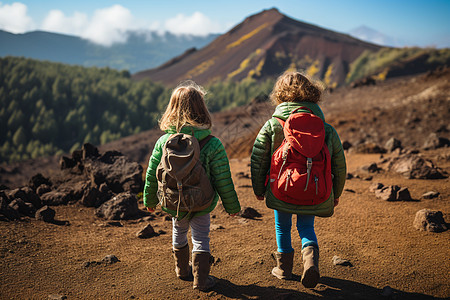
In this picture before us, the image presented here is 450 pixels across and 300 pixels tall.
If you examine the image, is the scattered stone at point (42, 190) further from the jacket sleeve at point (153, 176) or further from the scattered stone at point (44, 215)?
the jacket sleeve at point (153, 176)

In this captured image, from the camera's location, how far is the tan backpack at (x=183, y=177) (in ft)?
8.15

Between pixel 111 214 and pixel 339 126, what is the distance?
10936 millimetres

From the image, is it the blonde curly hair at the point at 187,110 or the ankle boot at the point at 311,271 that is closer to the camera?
the ankle boot at the point at 311,271

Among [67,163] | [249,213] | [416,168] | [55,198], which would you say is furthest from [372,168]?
[67,163]

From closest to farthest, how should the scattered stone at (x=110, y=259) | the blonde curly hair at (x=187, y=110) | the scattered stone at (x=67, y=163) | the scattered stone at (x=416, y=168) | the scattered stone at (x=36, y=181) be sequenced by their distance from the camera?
the blonde curly hair at (x=187, y=110)
the scattered stone at (x=110, y=259)
the scattered stone at (x=416, y=168)
the scattered stone at (x=36, y=181)
the scattered stone at (x=67, y=163)

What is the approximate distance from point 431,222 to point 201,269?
2819mm

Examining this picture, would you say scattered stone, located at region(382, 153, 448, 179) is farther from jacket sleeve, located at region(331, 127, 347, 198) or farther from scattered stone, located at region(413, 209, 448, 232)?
jacket sleeve, located at region(331, 127, 347, 198)

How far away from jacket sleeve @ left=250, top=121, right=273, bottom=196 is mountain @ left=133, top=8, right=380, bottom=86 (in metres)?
43.4

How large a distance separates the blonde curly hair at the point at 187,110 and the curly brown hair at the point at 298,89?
0.64 meters

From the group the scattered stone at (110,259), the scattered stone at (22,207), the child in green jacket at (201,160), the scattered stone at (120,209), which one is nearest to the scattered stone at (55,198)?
the scattered stone at (22,207)

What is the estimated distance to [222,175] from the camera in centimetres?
266

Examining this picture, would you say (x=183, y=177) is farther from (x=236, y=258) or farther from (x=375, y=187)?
(x=375, y=187)

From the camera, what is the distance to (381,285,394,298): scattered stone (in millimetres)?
2701

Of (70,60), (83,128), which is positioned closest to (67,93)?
(83,128)
